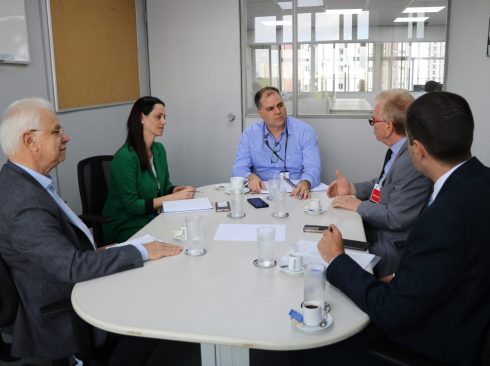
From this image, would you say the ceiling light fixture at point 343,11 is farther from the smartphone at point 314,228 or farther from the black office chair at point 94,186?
the smartphone at point 314,228

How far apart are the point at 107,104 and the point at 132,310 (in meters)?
3.04

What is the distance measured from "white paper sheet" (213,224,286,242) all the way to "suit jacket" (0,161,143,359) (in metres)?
0.46

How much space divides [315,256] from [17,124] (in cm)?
119

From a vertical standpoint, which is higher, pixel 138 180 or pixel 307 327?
pixel 138 180

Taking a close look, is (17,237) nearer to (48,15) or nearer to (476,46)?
(48,15)

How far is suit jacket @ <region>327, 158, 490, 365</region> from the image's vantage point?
1.17 metres

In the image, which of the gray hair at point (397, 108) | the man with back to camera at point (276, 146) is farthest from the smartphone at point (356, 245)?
the man with back to camera at point (276, 146)

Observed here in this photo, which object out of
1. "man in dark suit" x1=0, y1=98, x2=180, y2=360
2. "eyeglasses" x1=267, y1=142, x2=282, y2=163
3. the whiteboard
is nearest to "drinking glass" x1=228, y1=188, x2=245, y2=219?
"man in dark suit" x1=0, y1=98, x2=180, y2=360

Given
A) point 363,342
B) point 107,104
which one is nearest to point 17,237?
point 363,342

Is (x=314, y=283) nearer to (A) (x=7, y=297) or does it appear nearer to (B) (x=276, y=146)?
(A) (x=7, y=297)

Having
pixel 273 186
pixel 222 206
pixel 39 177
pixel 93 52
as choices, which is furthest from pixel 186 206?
pixel 93 52

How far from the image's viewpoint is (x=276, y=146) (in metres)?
3.45

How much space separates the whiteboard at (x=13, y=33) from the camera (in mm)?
2732

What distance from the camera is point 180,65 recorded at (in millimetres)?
4914
